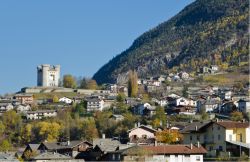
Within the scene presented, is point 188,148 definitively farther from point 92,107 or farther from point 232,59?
point 232,59

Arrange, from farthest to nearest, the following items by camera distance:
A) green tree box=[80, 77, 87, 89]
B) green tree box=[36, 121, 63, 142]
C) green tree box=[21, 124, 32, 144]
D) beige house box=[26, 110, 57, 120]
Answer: green tree box=[80, 77, 87, 89] → beige house box=[26, 110, 57, 120] → green tree box=[21, 124, 32, 144] → green tree box=[36, 121, 63, 142]

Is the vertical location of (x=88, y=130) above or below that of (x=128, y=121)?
below

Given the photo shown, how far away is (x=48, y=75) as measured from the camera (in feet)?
556

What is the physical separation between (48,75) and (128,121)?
249 ft

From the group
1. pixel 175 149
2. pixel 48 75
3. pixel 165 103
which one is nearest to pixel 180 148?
pixel 175 149

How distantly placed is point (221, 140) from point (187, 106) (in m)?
61.4

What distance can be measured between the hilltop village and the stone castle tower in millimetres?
205

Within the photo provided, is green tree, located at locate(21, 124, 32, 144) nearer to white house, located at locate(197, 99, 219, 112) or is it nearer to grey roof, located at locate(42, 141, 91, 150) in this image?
white house, located at locate(197, 99, 219, 112)

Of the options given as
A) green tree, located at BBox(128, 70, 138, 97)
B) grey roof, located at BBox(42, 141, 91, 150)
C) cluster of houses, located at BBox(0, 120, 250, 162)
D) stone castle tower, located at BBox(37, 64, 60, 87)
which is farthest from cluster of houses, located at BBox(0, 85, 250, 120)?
cluster of houses, located at BBox(0, 120, 250, 162)

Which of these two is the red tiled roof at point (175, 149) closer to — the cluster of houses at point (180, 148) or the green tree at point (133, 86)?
the cluster of houses at point (180, 148)

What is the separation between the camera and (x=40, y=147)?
225 feet

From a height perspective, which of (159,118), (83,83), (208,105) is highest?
(83,83)

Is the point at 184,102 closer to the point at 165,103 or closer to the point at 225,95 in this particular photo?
the point at 165,103

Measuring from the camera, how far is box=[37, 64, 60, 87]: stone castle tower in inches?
6594
